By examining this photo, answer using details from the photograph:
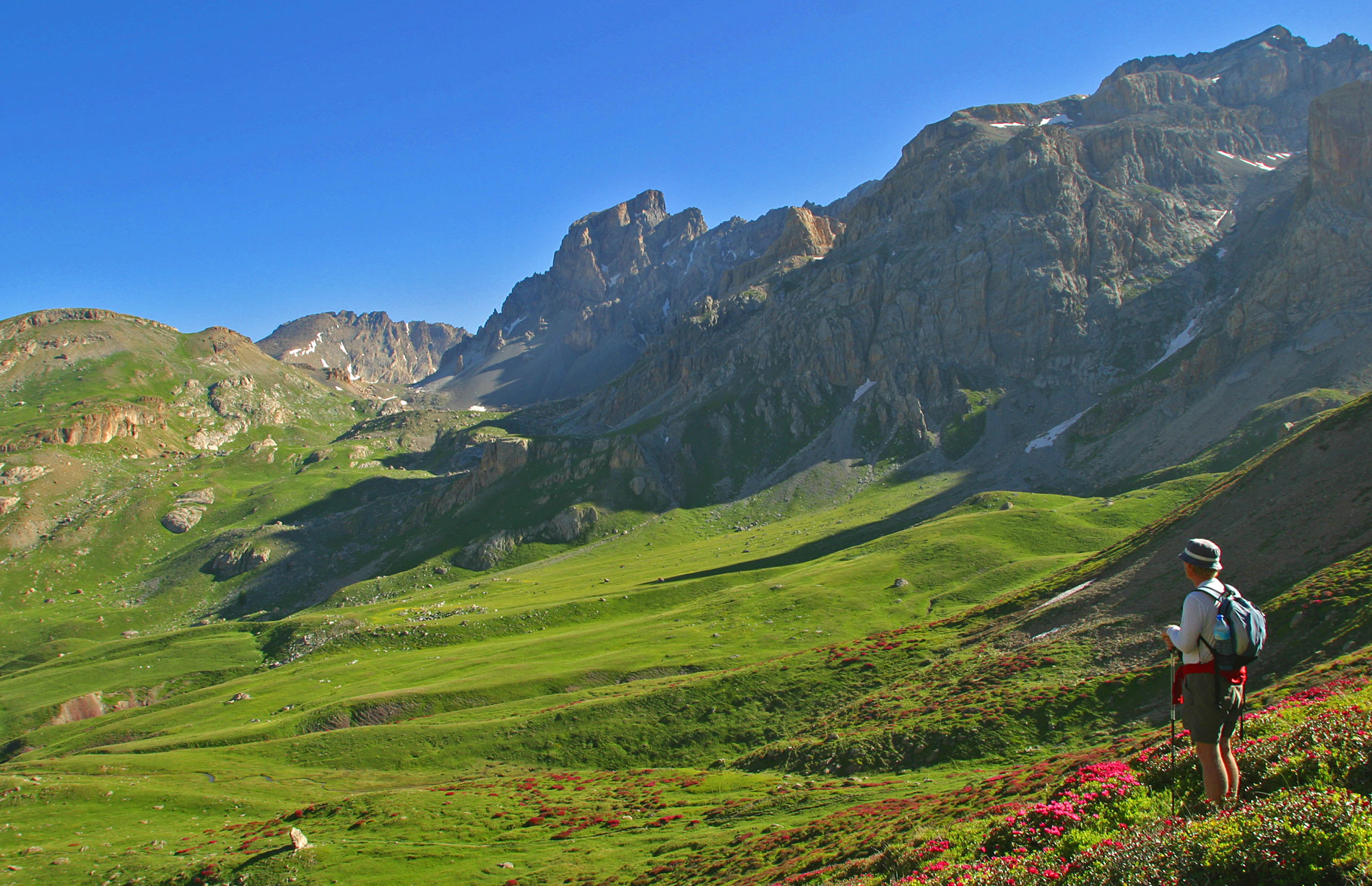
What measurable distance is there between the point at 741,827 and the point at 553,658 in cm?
6373

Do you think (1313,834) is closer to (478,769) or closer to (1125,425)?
(478,769)

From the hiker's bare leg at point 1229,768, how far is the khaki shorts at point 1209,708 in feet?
1.27

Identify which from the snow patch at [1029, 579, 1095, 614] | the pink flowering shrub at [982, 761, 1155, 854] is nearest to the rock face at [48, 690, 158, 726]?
the snow patch at [1029, 579, 1095, 614]

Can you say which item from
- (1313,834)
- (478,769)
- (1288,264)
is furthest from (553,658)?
(1288,264)

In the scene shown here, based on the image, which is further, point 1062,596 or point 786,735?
point 1062,596

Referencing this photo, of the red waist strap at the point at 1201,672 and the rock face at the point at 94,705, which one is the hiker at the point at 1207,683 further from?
the rock face at the point at 94,705

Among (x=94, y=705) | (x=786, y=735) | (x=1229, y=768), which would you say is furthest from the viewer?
(x=94, y=705)

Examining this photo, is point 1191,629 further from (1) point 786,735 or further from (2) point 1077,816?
(1) point 786,735

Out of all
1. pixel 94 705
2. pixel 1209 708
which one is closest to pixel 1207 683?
pixel 1209 708

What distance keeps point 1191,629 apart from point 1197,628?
0.11 metres

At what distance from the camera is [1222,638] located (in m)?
13.1

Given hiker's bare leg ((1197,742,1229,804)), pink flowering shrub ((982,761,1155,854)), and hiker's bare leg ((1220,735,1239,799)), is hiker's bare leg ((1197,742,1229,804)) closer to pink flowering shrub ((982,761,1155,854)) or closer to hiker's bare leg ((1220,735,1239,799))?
hiker's bare leg ((1220,735,1239,799))

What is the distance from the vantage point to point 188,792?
61438 millimetres

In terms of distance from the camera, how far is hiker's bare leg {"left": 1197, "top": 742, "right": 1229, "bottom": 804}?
535 inches
